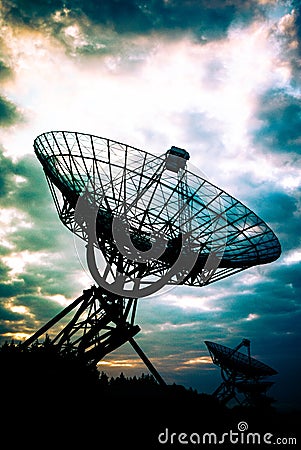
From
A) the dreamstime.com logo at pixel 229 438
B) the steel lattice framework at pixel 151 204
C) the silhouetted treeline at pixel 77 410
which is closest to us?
the silhouetted treeline at pixel 77 410

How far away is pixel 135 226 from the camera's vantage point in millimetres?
18516

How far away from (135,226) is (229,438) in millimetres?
11379

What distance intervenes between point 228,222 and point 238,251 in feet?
8.51

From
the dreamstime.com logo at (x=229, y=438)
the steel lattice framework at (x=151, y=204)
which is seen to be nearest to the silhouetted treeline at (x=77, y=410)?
the dreamstime.com logo at (x=229, y=438)

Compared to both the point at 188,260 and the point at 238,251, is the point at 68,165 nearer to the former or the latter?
the point at 188,260

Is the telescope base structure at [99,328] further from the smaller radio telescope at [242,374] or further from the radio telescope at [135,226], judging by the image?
the smaller radio telescope at [242,374]

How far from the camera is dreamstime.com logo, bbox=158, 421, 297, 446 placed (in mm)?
14266

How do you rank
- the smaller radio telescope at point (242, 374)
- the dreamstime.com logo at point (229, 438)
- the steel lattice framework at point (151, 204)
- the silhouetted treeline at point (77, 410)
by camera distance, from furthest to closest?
the smaller radio telescope at point (242, 374), the steel lattice framework at point (151, 204), the dreamstime.com logo at point (229, 438), the silhouetted treeline at point (77, 410)

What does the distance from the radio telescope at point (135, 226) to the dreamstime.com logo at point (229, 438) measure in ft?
15.0

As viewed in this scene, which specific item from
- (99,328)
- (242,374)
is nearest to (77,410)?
(99,328)

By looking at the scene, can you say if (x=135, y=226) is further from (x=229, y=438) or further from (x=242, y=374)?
(x=242, y=374)

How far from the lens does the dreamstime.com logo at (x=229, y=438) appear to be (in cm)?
1427

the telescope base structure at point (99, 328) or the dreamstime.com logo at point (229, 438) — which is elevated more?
the telescope base structure at point (99, 328)

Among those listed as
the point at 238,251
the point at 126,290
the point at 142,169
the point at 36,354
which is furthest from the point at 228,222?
the point at 36,354
